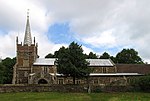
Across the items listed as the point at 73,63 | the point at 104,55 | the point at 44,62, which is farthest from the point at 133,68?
the point at 104,55

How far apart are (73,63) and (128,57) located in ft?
168

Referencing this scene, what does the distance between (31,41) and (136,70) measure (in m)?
29.9

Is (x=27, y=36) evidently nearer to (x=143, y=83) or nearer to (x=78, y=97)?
(x=143, y=83)

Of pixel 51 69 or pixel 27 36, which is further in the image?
pixel 27 36

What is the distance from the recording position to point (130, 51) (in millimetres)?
107688

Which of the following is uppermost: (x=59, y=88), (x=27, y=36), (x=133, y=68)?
(x=27, y=36)

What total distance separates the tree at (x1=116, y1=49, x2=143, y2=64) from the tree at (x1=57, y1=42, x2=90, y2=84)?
48135 millimetres

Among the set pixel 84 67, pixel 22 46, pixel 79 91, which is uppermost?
pixel 22 46

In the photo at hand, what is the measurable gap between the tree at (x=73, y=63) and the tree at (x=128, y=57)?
48.1m

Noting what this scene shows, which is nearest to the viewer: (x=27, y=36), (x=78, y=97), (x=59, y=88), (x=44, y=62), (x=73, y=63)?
(x=78, y=97)

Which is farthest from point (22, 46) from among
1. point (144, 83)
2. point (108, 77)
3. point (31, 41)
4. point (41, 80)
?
point (144, 83)

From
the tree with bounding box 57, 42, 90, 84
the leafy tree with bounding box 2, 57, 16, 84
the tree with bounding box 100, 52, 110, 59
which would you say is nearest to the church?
the tree with bounding box 57, 42, 90, 84

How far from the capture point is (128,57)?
10675cm

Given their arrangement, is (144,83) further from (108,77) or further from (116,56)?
(116,56)
